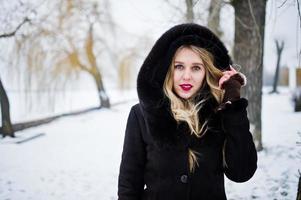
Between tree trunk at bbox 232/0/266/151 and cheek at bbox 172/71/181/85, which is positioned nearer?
cheek at bbox 172/71/181/85

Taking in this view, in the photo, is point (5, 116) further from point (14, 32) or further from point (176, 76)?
point (176, 76)

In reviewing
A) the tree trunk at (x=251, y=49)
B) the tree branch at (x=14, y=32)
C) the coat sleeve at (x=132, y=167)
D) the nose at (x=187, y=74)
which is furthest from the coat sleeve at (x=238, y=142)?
the tree trunk at (x=251, y=49)

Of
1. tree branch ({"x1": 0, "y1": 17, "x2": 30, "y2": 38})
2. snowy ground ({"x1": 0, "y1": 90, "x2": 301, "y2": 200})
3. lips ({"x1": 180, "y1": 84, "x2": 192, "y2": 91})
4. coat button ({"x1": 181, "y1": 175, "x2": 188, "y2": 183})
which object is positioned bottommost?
snowy ground ({"x1": 0, "y1": 90, "x2": 301, "y2": 200})

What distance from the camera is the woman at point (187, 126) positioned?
1.71 meters

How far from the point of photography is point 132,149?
183 centimetres

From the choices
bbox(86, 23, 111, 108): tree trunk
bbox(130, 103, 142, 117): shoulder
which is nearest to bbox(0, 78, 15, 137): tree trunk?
bbox(130, 103, 142, 117): shoulder

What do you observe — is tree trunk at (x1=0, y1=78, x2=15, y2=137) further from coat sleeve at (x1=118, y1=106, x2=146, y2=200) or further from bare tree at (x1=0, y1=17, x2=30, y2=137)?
coat sleeve at (x1=118, y1=106, x2=146, y2=200)

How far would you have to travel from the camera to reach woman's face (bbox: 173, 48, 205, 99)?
183cm

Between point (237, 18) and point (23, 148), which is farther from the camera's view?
point (237, 18)

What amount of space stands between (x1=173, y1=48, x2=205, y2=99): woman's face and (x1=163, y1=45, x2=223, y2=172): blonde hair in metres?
0.03

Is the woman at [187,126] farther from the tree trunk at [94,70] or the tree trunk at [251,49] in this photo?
the tree trunk at [94,70]

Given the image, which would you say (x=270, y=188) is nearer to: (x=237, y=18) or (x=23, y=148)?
(x=237, y=18)

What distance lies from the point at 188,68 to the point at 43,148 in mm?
3273

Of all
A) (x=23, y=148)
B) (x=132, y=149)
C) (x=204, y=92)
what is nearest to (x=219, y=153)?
(x=204, y=92)
